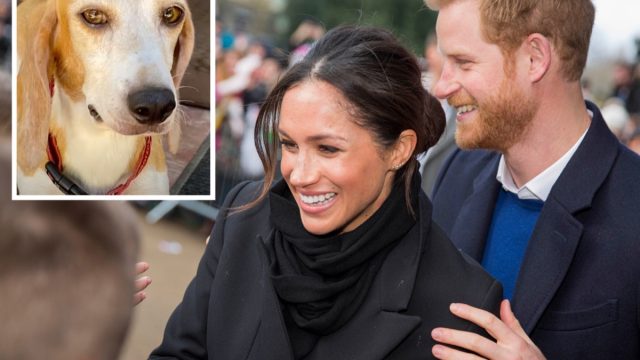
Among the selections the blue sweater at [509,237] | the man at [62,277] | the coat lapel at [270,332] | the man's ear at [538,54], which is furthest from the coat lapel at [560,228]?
the man at [62,277]

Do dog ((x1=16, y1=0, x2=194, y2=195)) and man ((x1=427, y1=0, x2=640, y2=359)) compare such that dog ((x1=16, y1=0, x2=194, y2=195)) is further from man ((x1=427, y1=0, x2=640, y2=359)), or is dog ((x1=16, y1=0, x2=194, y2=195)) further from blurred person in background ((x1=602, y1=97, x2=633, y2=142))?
blurred person in background ((x1=602, y1=97, x2=633, y2=142))

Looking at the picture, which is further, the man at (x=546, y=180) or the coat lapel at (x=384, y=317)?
the man at (x=546, y=180)

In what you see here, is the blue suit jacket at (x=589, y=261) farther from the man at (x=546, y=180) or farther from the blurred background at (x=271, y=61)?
the blurred background at (x=271, y=61)

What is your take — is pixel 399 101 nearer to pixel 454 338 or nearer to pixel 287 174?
pixel 287 174

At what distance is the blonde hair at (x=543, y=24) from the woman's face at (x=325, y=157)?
0.51 meters

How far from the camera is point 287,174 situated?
83.9 inches

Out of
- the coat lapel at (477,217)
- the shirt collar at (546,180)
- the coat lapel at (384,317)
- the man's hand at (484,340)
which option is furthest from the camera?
the coat lapel at (477,217)

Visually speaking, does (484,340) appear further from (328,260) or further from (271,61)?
(271,61)

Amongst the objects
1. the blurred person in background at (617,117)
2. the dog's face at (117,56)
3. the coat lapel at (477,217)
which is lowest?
the blurred person in background at (617,117)

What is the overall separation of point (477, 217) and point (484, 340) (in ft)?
2.18

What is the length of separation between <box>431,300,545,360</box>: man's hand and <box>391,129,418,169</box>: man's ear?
1.34ft

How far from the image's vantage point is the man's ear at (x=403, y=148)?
7.26ft

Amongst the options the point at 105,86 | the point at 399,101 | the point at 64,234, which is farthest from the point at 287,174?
the point at 64,234

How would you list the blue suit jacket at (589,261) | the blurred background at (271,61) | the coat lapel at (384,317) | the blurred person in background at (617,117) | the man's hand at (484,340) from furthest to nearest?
1. the blurred person in background at (617,117)
2. the blurred background at (271,61)
3. the blue suit jacket at (589,261)
4. the coat lapel at (384,317)
5. the man's hand at (484,340)
